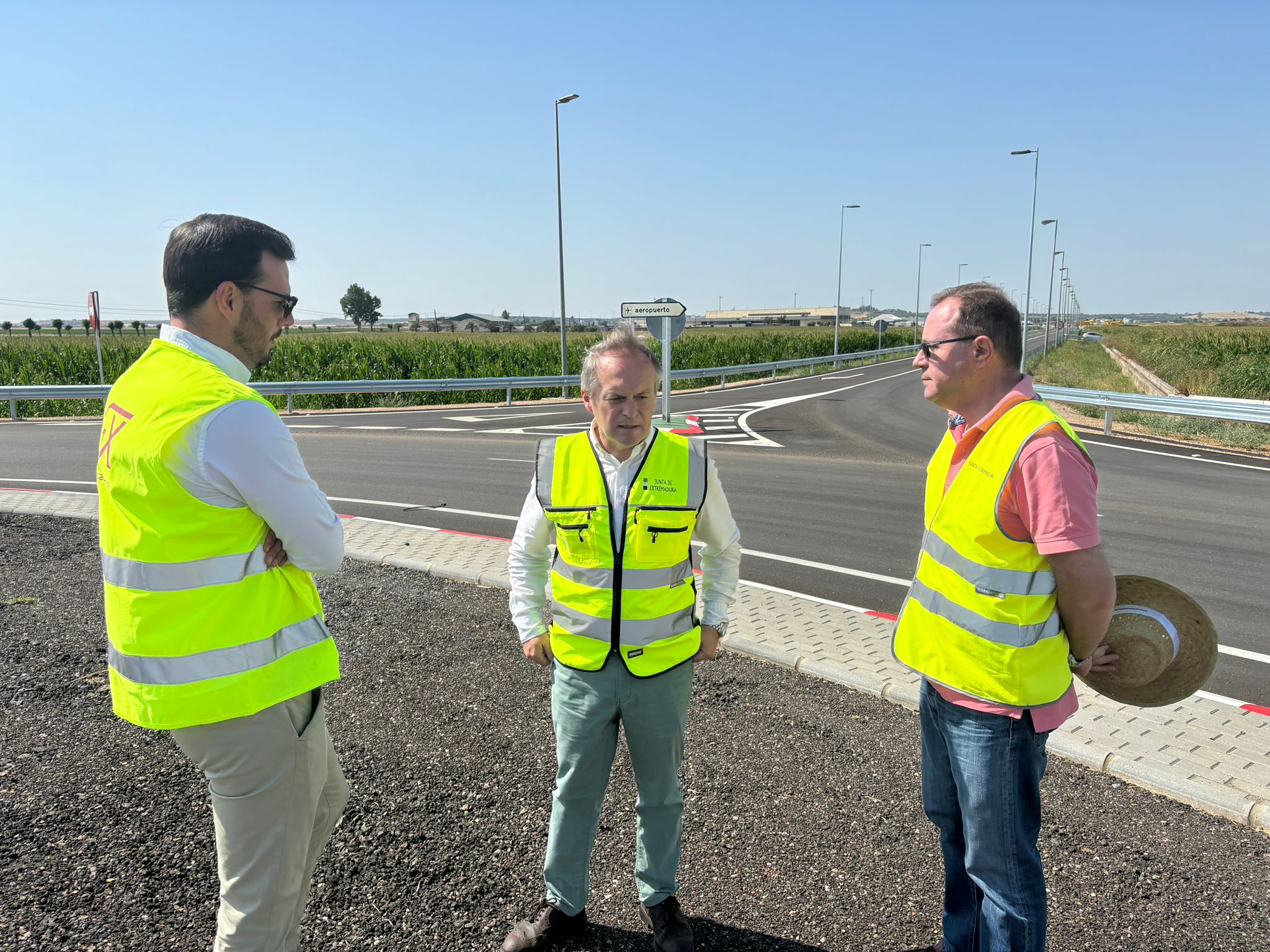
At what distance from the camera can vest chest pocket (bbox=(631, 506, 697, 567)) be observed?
97.9 inches

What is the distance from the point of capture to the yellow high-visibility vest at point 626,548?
2492 mm

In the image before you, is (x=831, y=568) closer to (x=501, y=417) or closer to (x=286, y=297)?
(x=286, y=297)

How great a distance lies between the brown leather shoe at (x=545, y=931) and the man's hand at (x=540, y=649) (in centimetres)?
77

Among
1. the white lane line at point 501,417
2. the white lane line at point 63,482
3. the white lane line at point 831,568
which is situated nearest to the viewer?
the white lane line at point 831,568

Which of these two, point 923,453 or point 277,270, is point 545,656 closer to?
point 277,270

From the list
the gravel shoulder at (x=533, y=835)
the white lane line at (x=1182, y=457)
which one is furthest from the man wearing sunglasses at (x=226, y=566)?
the white lane line at (x=1182, y=457)

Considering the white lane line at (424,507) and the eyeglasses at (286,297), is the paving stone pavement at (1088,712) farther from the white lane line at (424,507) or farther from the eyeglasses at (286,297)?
the eyeglasses at (286,297)

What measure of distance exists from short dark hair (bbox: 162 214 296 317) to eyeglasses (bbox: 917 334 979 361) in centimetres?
178

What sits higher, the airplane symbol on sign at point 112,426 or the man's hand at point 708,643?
the airplane symbol on sign at point 112,426

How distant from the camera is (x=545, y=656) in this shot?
105 inches

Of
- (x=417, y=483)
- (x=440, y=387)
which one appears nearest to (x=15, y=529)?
(x=417, y=483)

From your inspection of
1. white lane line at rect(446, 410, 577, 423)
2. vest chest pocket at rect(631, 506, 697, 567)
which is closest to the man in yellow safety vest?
vest chest pocket at rect(631, 506, 697, 567)

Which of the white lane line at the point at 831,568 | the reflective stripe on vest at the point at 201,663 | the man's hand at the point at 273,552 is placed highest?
the man's hand at the point at 273,552

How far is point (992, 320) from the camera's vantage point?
2229 millimetres
